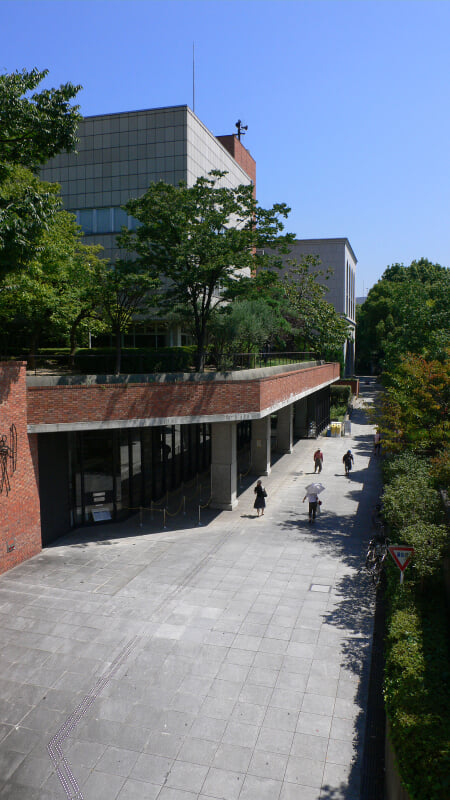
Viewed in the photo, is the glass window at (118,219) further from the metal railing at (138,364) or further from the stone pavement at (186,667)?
the stone pavement at (186,667)

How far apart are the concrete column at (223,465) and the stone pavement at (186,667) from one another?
2749 mm

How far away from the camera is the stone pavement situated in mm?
8625

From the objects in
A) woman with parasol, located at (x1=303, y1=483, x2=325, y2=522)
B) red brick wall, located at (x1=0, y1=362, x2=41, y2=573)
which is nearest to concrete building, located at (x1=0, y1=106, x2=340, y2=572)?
red brick wall, located at (x1=0, y1=362, x2=41, y2=573)

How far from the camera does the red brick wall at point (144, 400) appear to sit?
17.5 metres

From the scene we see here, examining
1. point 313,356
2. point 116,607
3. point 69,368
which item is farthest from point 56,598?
point 313,356

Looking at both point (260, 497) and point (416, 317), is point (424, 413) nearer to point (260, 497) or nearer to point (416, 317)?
point (260, 497)

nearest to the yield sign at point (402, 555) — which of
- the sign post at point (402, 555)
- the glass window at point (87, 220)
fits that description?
the sign post at point (402, 555)

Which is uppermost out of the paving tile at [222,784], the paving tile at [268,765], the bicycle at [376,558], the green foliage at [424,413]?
the green foliage at [424,413]

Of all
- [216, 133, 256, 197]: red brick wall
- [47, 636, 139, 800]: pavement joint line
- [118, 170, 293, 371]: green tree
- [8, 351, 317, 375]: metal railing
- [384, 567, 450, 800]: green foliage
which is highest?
[216, 133, 256, 197]: red brick wall

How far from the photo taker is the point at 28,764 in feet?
29.0

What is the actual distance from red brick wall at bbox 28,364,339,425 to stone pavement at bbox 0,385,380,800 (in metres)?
4.39

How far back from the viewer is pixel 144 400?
62.2ft

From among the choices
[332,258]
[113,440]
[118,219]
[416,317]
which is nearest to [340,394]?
[332,258]

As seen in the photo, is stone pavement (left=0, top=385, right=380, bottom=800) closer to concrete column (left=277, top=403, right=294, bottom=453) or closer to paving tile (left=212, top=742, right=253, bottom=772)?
paving tile (left=212, top=742, right=253, bottom=772)
